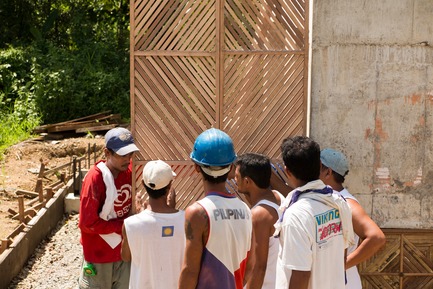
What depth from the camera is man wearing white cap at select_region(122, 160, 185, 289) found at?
15.0ft

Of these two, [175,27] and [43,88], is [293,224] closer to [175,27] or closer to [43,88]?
[175,27]

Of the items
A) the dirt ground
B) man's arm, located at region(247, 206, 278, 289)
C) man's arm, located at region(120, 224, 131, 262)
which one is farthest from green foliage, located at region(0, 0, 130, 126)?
man's arm, located at region(247, 206, 278, 289)

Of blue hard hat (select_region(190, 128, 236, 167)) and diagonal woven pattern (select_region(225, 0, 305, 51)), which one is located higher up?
diagonal woven pattern (select_region(225, 0, 305, 51))

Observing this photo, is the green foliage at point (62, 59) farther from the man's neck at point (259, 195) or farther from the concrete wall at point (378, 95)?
the man's neck at point (259, 195)

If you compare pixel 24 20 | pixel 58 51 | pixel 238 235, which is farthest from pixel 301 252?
pixel 24 20

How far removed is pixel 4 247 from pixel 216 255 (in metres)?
5.50

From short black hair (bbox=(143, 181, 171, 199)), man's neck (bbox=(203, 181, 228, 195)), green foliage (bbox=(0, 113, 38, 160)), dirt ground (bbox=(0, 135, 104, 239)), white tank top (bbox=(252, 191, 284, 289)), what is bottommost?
dirt ground (bbox=(0, 135, 104, 239))

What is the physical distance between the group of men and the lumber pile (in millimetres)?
12914

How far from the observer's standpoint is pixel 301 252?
3.96 metres

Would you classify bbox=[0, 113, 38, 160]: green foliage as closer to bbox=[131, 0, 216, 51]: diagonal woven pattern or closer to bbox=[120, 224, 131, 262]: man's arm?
bbox=[131, 0, 216, 51]: diagonal woven pattern

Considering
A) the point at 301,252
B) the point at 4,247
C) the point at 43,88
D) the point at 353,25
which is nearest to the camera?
the point at 301,252

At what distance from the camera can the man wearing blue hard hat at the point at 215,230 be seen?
4109 millimetres

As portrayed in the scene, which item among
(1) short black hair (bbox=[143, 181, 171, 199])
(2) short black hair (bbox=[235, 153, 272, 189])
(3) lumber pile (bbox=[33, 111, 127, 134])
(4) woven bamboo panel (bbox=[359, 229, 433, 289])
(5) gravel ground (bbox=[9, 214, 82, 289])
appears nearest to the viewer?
(1) short black hair (bbox=[143, 181, 171, 199])

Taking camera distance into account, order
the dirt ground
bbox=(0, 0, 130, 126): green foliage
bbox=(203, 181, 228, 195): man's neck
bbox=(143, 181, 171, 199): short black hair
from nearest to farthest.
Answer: bbox=(203, 181, 228, 195): man's neck → bbox=(143, 181, 171, 199): short black hair → the dirt ground → bbox=(0, 0, 130, 126): green foliage
